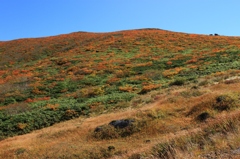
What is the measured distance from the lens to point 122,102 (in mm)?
21156

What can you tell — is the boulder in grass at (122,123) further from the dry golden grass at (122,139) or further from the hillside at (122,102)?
the dry golden grass at (122,139)

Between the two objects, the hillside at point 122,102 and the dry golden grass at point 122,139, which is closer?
the hillside at point 122,102

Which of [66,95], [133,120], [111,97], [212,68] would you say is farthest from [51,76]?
[133,120]

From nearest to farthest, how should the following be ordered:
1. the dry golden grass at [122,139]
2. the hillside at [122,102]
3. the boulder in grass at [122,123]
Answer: the hillside at [122,102], the dry golden grass at [122,139], the boulder in grass at [122,123]

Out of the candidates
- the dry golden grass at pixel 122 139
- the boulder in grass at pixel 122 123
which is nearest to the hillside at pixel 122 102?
the dry golden grass at pixel 122 139

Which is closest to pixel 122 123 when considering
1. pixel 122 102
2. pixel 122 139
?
pixel 122 139

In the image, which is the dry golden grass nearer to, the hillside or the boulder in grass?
the hillside

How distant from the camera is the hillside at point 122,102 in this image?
9.02m

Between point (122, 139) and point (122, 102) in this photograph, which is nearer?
point (122, 139)

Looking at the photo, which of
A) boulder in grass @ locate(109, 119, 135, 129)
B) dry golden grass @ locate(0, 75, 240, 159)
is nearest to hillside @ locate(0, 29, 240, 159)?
dry golden grass @ locate(0, 75, 240, 159)

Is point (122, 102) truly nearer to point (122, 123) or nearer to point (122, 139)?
point (122, 123)

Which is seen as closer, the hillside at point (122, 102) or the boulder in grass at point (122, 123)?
the hillside at point (122, 102)

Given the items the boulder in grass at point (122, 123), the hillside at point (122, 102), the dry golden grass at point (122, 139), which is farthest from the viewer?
the boulder in grass at point (122, 123)

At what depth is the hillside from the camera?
29.6 ft
